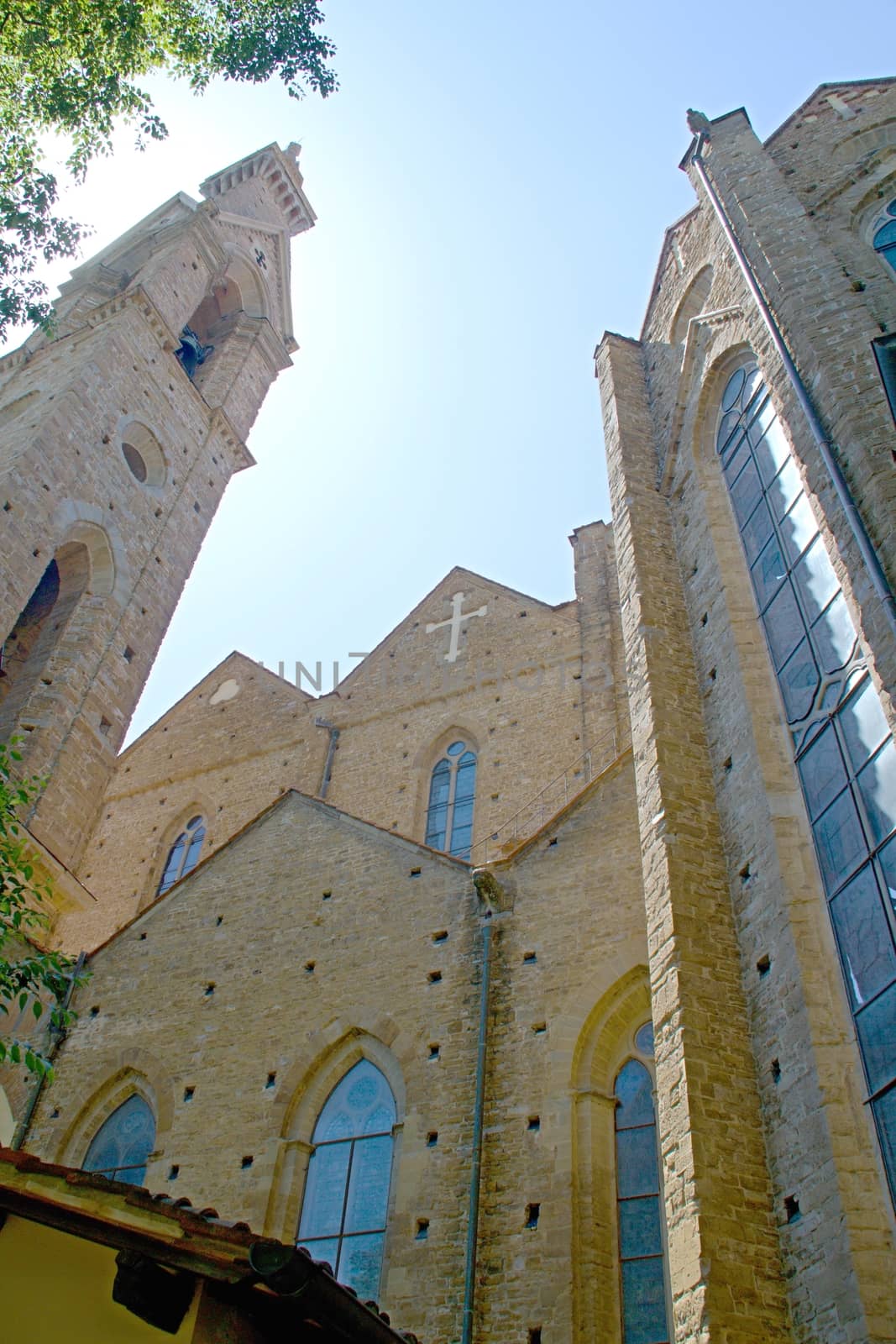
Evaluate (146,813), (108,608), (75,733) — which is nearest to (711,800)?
(75,733)

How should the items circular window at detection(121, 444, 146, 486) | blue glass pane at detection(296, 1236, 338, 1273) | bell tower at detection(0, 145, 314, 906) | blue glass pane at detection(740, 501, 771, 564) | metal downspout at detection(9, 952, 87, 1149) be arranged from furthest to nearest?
→ circular window at detection(121, 444, 146, 486)
bell tower at detection(0, 145, 314, 906)
metal downspout at detection(9, 952, 87, 1149)
blue glass pane at detection(740, 501, 771, 564)
blue glass pane at detection(296, 1236, 338, 1273)

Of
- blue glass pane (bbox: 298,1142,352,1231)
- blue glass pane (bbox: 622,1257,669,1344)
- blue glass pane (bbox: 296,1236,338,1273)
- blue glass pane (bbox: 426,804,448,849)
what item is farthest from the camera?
blue glass pane (bbox: 426,804,448,849)

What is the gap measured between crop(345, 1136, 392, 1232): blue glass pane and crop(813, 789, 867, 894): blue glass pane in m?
3.89

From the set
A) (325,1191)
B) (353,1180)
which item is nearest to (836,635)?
(353,1180)

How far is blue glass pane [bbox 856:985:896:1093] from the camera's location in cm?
575

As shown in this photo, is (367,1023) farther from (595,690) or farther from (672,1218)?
(595,690)

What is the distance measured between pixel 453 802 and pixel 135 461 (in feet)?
22.3

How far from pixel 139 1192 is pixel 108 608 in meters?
10.7

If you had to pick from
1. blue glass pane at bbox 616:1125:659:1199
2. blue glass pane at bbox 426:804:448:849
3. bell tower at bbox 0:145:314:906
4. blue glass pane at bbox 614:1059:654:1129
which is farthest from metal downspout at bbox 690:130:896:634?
bell tower at bbox 0:145:314:906

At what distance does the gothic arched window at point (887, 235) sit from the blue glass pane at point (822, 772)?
5.14 metres

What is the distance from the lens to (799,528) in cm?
850

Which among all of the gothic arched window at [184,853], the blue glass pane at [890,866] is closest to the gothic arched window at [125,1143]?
the blue glass pane at [890,866]

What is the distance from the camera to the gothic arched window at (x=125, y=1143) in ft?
30.7

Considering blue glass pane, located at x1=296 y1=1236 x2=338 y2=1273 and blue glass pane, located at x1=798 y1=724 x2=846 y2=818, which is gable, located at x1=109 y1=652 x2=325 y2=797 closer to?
Result: blue glass pane, located at x1=296 y1=1236 x2=338 y2=1273
